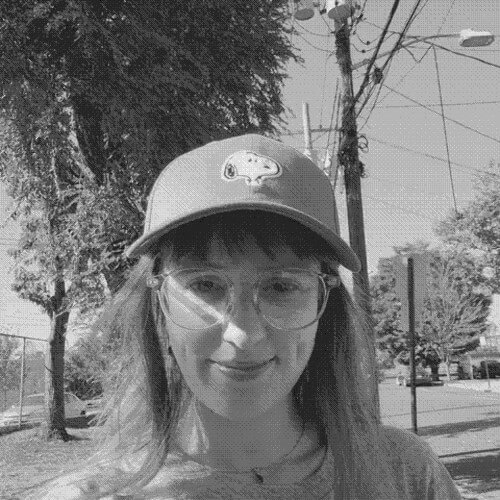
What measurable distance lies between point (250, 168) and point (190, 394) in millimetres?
507

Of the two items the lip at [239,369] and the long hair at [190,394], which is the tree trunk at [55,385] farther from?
the lip at [239,369]

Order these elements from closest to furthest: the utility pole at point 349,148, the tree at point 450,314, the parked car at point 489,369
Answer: the utility pole at point 349,148
the tree at point 450,314
the parked car at point 489,369

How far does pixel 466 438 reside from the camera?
12.4m

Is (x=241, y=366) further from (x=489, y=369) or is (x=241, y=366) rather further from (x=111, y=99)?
(x=489, y=369)

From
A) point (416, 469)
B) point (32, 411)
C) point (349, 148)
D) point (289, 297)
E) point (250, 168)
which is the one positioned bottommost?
point (32, 411)

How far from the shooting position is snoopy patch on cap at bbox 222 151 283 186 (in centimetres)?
120

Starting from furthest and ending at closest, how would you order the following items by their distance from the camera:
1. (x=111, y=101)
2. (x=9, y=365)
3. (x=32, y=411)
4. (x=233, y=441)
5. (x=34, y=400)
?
(x=34, y=400)
(x=32, y=411)
(x=9, y=365)
(x=111, y=101)
(x=233, y=441)

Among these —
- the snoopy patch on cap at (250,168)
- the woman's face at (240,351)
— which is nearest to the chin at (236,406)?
the woman's face at (240,351)

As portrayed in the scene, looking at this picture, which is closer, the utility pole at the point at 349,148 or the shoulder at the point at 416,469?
the shoulder at the point at 416,469

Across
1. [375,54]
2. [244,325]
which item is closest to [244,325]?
[244,325]

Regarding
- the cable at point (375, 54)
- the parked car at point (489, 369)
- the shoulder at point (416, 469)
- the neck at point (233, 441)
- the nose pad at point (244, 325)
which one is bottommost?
the parked car at point (489, 369)

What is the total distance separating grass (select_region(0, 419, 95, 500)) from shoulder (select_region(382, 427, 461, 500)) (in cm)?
770

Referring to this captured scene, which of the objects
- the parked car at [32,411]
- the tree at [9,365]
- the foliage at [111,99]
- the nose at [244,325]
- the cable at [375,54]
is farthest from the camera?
the parked car at [32,411]

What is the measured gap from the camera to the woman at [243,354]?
1156 millimetres
